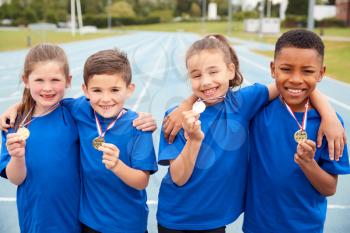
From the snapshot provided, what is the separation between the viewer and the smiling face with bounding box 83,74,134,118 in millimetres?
2168

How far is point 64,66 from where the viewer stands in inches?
91.7

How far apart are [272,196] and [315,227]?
0.87 feet

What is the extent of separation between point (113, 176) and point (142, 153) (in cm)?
19

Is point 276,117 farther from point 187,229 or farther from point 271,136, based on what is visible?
point 187,229

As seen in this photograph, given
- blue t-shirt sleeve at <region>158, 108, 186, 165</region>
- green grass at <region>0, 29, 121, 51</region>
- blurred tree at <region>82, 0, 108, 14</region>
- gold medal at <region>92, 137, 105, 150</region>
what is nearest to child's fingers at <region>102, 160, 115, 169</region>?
gold medal at <region>92, 137, 105, 150</region>

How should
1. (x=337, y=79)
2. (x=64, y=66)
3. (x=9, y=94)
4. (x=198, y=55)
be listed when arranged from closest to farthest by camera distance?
(x=198, y=55) < (x=64, y=66) < (x=9, y=94) < (x=337, y=79)

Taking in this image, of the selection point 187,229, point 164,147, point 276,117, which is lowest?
point 187,229

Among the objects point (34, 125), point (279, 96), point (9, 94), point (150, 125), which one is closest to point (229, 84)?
point (279, 96)

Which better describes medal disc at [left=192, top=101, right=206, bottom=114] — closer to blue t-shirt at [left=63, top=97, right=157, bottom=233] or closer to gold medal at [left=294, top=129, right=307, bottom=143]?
blue t-shirt at [left=63, top=97, right=157, bottom=233]

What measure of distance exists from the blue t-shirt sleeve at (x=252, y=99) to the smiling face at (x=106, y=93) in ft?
2.02

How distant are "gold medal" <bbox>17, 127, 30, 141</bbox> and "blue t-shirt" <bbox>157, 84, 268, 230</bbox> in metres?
0.65

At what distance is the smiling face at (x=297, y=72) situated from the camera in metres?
2.07

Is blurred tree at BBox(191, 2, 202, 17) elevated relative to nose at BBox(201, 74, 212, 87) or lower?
elevated

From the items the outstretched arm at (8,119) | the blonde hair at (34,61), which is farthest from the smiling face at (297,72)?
the outstretched arm at (8,119)
